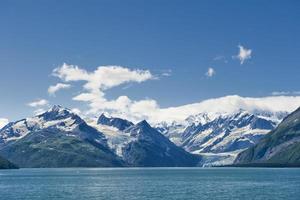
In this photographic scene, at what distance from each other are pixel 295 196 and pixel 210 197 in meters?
28.9

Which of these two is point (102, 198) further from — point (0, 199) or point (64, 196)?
point (0, 199)

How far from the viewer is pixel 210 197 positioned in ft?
595

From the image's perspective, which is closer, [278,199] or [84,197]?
[278,199]

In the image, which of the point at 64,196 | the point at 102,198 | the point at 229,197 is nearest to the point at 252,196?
the point at 229,197

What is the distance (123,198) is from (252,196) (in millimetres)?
44546

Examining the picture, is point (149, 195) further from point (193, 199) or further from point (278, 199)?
point (278, 199)

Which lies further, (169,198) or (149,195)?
(149,195)

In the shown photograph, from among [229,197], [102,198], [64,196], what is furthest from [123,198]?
[229,197]

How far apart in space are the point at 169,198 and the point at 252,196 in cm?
2904

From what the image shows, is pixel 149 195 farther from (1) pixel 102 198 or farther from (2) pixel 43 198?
(2) pixel 43 198

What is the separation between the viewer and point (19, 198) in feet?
604

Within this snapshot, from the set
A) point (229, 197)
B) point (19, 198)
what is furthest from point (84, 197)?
point (229, 197)

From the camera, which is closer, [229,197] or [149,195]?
[229,197]

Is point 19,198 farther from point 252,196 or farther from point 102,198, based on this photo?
point 252,196
